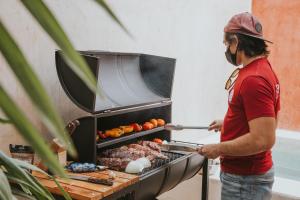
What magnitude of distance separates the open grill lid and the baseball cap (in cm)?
58

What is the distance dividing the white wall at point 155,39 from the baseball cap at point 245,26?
0.86 metres

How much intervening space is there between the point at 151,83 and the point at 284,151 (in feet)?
7.52

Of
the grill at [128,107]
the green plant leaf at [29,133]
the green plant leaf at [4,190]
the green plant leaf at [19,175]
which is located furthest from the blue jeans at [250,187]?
the green plant leaf at [29,133]

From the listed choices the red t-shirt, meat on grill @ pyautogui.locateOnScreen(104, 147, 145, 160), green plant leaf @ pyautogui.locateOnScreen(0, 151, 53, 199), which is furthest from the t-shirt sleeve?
green plant leaf @ pyautogui.locateOnScreen(0, 151, 53, 199)

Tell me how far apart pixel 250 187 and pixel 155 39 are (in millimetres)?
1618

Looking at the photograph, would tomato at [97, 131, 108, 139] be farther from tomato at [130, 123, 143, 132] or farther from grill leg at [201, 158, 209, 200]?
grill leg at [201, 158, 209, 200]

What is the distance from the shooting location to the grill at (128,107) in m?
1.80

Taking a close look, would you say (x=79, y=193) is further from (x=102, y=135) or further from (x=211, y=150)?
(x=211, y=150)

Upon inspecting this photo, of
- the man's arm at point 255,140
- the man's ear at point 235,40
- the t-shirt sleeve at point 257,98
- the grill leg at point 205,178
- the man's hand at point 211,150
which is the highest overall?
the man's ear at point 235,40

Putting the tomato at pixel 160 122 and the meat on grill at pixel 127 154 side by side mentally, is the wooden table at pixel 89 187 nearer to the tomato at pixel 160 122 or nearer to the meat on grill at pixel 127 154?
the meat on grill at pixel 127 154

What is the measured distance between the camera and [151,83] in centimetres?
257

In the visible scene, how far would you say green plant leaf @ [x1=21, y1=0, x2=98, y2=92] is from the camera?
1.01 ft

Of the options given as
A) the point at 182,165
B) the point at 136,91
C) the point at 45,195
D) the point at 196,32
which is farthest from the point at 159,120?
the point at 45,195

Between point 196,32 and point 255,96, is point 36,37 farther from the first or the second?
point 196,32
